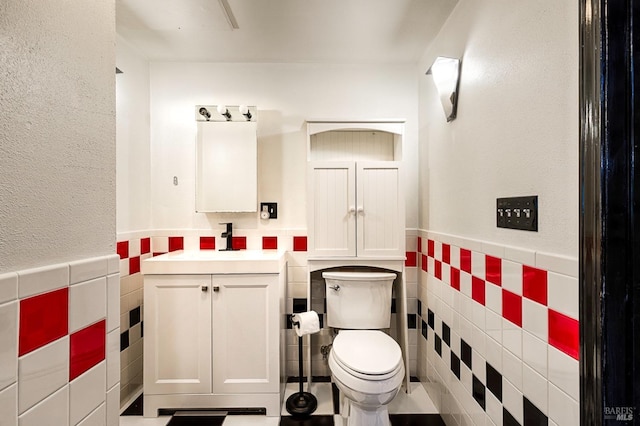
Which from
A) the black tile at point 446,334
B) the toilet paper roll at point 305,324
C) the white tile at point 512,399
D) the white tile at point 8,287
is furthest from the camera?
the toilet paper roll at point 305,324

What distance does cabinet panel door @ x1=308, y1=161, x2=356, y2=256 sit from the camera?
192cm

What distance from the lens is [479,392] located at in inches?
51.4

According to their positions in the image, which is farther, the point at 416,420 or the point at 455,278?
the point at 416,420

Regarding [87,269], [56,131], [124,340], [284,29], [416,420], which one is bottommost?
[416,420]

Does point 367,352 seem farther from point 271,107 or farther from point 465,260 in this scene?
point 271,107

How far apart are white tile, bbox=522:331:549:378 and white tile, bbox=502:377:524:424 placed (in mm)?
134

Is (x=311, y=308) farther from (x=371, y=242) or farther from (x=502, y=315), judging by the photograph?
(x=502, y=315)

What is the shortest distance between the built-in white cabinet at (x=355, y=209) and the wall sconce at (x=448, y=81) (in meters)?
0.46

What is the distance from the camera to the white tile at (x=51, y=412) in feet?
1.82

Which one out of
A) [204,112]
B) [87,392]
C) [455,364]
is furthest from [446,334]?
[204,112]

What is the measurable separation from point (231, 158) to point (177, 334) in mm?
1129

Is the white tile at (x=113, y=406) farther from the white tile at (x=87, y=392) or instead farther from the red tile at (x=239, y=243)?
the red tile at (x=239, y=243)

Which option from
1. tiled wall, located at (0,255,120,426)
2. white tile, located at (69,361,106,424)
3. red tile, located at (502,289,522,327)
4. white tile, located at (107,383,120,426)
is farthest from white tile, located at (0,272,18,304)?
red tile, located at (502,289,522,327)

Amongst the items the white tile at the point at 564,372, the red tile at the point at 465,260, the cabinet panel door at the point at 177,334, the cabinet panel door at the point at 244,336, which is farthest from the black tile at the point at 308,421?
the white tile at the point at 564,372
